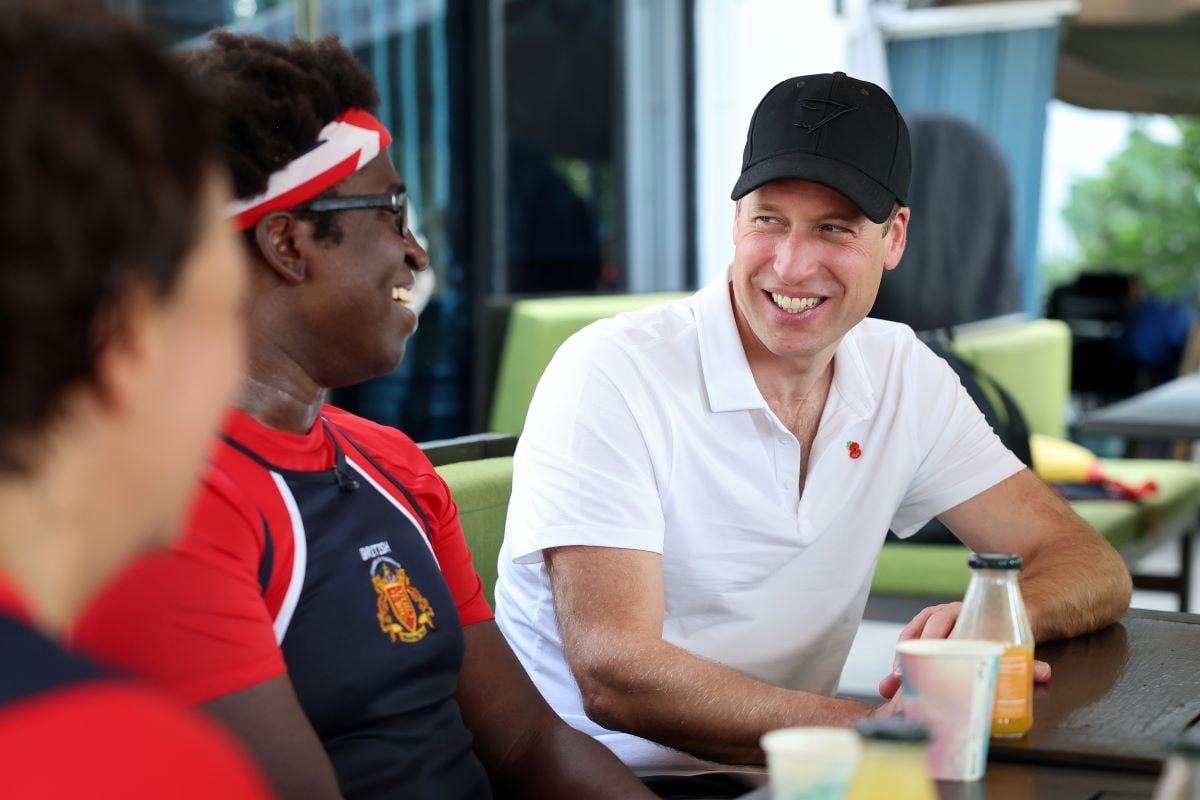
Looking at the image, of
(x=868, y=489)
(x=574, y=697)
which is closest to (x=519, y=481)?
(x=574, y=697)

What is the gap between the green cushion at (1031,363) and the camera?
4.79 m

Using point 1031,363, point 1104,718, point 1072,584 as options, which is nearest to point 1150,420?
point 1031,363

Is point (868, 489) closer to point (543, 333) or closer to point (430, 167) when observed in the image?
point (543, 333)

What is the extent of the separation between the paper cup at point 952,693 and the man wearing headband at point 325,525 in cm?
44

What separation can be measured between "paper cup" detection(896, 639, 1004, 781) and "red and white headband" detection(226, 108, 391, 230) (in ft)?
2.14

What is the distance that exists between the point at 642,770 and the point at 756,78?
5173 mm

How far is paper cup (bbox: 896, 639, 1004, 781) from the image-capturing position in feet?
3.80

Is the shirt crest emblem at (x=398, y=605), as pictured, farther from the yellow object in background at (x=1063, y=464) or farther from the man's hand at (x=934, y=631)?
the yellow object in background at (x=1063, y=464)

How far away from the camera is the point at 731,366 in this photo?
1878 millimetres

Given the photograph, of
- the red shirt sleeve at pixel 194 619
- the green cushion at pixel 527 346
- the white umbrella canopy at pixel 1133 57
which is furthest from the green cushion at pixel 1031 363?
the red shirt sleeve at pixel 194 619

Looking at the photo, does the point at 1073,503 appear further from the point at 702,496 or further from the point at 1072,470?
the point at 702,496

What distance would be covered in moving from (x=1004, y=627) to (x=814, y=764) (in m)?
0.47

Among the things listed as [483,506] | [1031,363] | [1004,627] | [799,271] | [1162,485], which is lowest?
[1162,485]

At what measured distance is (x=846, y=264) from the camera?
2002 mm
